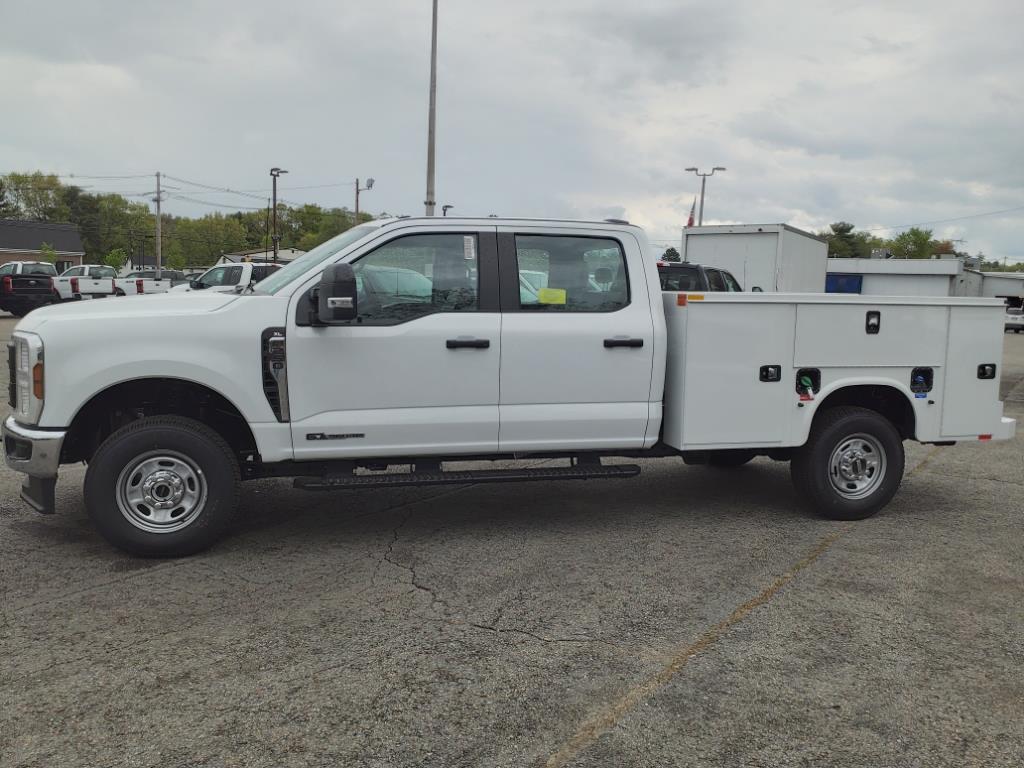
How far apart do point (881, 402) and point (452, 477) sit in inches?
132

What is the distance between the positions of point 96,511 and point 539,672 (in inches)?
110

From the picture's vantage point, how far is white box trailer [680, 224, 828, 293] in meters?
19.7

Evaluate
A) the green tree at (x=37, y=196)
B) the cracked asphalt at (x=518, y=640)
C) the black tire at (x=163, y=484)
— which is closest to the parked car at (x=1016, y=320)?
the cracked asphalt at (x=518, y=640)

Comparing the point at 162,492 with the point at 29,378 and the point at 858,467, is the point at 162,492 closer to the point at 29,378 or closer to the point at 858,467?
the point at 29,378

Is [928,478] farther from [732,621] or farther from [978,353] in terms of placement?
[732,621]

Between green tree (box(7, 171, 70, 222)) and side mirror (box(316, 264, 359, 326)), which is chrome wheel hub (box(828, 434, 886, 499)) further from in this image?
green tree (box(7, 171, 70, 222))

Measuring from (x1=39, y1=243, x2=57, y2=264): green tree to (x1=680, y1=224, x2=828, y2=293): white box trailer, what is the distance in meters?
65.8

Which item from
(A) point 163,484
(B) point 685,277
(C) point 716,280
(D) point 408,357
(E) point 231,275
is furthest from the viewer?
(E) point 231,275

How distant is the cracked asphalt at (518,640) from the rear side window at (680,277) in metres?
9.23

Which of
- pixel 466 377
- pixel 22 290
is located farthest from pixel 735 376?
pixel 22 290

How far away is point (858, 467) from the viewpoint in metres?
6.35

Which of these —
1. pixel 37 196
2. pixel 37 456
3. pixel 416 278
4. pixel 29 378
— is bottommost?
pixel 37 456

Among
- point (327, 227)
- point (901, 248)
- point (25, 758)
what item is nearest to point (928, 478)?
point (25, 758)

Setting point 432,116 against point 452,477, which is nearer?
point 452,477
